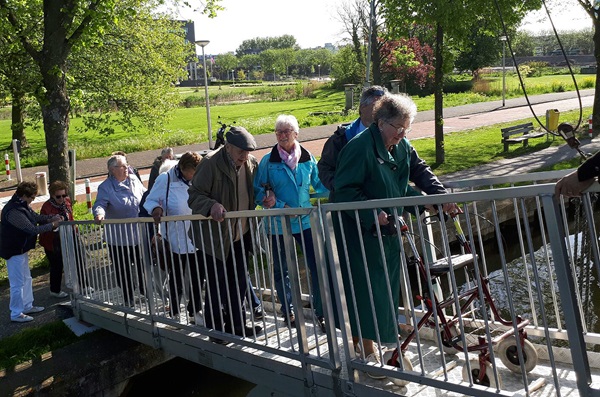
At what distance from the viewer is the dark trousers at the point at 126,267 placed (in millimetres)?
6340

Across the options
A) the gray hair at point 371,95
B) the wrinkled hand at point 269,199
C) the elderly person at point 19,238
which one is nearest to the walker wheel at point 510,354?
the gray hair at point 371,95

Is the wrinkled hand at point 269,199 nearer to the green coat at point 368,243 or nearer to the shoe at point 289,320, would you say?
the shoe at point 289,320

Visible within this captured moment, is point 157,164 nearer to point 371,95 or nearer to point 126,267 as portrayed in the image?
point 126,267

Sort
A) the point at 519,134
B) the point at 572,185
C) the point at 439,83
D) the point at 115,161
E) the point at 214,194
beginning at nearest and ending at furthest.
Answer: the point at 572,185
the point at 214,194
the point at 115,161
the point at 439,83
the point at 519,134

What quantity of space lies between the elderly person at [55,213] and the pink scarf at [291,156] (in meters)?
3.37

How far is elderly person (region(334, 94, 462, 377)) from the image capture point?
13.6 ft

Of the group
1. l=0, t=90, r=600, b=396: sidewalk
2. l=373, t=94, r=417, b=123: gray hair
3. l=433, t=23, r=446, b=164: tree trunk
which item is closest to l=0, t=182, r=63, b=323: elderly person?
l=0, t=90, r=600, b=396: sidewalk

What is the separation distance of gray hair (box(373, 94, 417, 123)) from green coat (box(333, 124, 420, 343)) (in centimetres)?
9

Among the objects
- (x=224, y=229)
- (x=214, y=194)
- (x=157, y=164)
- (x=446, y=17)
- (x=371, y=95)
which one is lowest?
(x=224, y=229)

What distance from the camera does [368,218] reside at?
13.3 feet

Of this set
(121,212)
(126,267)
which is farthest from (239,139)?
(121,212)

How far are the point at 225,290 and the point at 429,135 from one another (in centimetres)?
2123

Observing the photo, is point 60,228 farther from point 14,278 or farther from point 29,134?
point 29,134

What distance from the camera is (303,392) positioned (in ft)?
15.0
